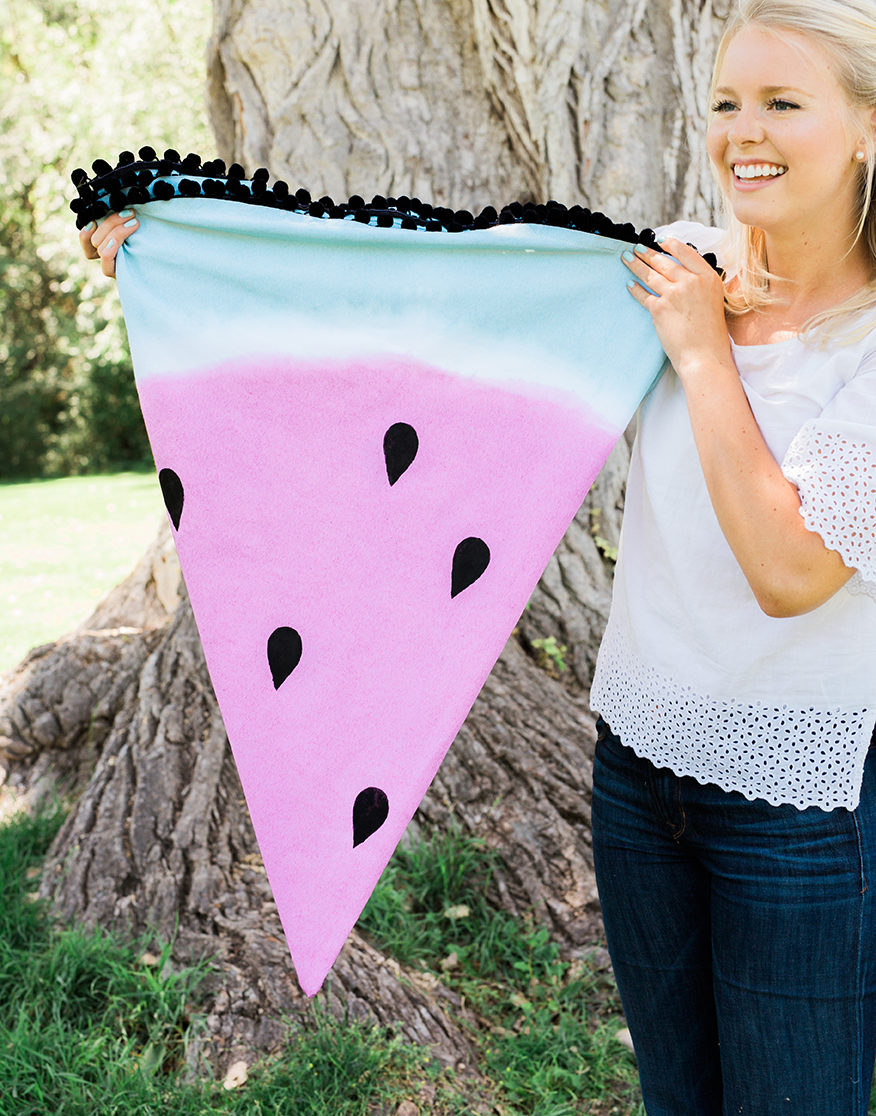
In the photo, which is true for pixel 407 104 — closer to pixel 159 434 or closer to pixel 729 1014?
pixel 159 434

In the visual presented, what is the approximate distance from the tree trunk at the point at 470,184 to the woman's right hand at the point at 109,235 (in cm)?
148

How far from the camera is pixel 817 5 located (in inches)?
64.4

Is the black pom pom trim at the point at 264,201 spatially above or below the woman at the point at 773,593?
above

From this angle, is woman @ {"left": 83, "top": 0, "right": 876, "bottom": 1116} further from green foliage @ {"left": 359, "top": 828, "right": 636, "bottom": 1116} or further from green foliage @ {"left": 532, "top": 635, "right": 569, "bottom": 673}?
green foliage @ {"left": 532, "top": 635, "right": 569, "bottom": 673}

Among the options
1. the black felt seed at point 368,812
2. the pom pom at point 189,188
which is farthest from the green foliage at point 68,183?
the black felt seed at point 368,812

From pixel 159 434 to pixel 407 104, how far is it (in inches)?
76.3

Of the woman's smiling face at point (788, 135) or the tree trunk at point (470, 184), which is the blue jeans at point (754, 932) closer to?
the woman's smiling face at point (788, 135)

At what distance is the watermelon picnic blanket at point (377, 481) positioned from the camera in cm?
198

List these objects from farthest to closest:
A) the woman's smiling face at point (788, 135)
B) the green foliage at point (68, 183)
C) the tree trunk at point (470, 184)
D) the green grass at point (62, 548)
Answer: the green foliage at point (68, 183), the green grass at point (62, 548), the tree trunk at point (470, 184), the woman's smiling face at point (788, 135)

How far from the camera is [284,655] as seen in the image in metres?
2.01

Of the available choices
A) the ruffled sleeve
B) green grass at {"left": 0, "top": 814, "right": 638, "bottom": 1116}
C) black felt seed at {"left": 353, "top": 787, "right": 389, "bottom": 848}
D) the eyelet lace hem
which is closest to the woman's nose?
the ruffled sleeve

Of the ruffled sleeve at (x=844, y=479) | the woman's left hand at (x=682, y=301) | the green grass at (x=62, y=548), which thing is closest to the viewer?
the ruffled sleeve at (x=844, y=479)

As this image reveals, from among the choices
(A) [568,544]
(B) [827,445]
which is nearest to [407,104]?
(A) [568,544]

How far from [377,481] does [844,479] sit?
804mm
